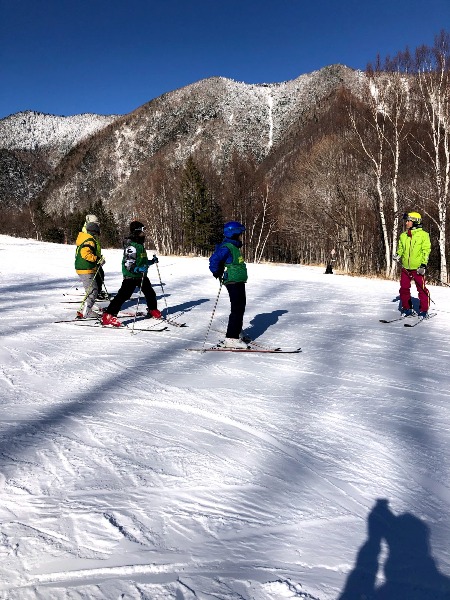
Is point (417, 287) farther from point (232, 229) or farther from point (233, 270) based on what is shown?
point (232, 229)

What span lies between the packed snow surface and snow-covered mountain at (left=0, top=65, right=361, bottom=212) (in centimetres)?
11255

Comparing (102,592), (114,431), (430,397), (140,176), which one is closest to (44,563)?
(102,592)

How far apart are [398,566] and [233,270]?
165 inches

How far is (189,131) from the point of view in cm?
13125

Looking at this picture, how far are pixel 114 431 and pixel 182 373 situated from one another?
1.59m

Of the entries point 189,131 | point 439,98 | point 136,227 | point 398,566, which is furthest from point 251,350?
point 189,131

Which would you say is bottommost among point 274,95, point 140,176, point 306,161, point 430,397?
point 430,397

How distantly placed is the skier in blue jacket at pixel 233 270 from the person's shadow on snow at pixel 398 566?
3.64m

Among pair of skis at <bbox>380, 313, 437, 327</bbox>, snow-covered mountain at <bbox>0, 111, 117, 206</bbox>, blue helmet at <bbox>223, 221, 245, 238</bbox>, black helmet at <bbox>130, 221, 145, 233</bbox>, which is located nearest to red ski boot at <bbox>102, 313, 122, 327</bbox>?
black helmet at <bbox>130, 221, 145, 233</bbox>

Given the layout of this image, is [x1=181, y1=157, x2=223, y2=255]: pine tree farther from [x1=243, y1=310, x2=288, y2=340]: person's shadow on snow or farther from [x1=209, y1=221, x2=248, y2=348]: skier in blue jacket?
[x1=209, y1=221, x2=248, y2=348]: skier in blue jacket

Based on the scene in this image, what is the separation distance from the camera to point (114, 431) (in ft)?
9.95

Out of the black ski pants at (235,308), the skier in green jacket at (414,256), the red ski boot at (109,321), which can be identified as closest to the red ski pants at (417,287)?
the skier in green jacket at (414,256)

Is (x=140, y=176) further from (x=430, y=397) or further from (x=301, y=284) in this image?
(x=430, y=397)

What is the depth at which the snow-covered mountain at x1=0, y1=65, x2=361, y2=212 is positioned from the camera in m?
121
